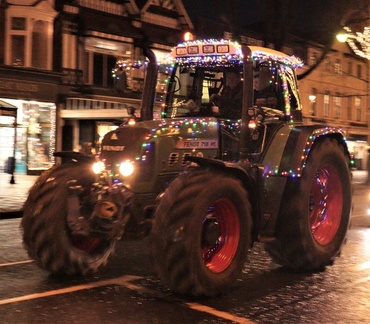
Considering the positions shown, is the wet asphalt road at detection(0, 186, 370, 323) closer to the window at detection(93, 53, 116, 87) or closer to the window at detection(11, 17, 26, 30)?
the window at detection(11, 17, 26, 30)

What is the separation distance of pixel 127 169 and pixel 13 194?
12.1m

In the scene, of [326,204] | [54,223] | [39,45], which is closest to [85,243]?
[54,223]

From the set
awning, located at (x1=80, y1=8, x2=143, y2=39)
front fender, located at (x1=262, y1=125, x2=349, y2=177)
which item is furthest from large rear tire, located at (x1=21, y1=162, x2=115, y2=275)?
awning, located at (x1=80, y1=8, x2=143, y2=39)

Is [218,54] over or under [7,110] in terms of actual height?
over

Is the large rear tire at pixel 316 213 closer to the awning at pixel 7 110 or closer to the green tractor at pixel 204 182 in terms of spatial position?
the green tractor at pixel 204 182

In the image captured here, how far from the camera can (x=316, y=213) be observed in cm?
856

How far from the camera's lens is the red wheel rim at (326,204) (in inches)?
335

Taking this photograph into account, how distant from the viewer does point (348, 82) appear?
149 ft

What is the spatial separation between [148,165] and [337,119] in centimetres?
3955

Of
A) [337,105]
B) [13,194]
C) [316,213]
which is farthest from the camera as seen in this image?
[337,105]

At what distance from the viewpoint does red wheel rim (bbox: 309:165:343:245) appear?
8.50 meters

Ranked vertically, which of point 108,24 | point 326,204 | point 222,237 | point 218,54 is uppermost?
point 108,24

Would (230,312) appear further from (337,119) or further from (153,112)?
(337,119)

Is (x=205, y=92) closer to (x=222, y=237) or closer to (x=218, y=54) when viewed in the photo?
(x=218, y=54)
